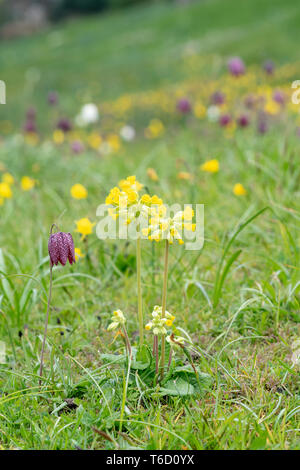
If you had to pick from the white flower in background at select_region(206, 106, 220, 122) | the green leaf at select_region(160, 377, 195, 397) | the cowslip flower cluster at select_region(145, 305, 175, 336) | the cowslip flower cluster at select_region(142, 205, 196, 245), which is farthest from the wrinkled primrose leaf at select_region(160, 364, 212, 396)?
the white flower in background at select_region(206, 106, 220, 122)

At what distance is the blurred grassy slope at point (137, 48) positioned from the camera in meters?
11.2

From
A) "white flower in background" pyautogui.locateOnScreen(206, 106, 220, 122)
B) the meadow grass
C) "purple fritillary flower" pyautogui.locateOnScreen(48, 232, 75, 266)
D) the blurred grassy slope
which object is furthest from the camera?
the blurred grassy slope

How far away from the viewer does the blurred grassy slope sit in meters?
11.2

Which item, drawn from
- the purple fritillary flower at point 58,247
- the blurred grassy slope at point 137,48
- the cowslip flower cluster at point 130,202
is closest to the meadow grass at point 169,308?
the purple fritillary flower at point 58,247

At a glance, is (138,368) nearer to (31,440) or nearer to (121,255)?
(31,440)

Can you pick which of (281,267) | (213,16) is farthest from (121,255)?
(213,16)

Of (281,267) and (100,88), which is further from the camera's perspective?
(100,88)

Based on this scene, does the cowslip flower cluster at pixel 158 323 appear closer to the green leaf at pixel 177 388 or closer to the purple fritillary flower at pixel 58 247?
the green leaf at pixel 177 388

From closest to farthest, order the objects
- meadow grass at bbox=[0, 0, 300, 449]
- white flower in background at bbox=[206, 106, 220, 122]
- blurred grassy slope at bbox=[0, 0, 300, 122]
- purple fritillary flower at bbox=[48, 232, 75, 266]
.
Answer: meadow grass at bbox=[0, 0, 300, 449] < purple fritillary flower at bbox=[48, 232, 75, 266] < white flower in background at bbox=[206, 106, 220, 122] < blurred grassy slope at bbox=[0, 0, 300, 122]

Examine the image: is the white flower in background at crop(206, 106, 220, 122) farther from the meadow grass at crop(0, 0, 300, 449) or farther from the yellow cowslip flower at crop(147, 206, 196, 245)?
the yellow cowslip flower at crop(147, 206, 196, 245)

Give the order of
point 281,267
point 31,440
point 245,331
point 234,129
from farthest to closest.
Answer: point 234,129
point 281,267
point 245,331
point 31,440

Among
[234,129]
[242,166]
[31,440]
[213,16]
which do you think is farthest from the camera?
[213,16]

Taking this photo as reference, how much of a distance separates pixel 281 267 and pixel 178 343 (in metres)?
0.80
